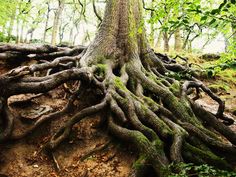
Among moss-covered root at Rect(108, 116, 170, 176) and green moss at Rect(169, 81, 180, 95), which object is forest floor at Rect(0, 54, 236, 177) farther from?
green moss at Rect(169, 81, 180, 95)

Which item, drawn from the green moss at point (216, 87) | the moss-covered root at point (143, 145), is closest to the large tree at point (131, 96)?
the moss-covered root at point (143, 145)

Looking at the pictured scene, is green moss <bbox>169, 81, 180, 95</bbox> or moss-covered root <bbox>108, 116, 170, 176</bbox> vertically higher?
green moss <bbox>169, 81, 180, 95</bbox>

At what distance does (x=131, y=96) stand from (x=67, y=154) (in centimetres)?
170

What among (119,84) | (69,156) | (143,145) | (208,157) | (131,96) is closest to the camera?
(143,145)

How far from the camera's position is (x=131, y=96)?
5.58 meters

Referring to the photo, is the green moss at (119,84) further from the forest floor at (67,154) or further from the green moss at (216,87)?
the green moss at (216,87)

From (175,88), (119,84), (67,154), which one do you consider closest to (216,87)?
(175,88)

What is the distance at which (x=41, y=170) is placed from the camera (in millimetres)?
4598

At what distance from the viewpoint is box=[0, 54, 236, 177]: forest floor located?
4.54 m

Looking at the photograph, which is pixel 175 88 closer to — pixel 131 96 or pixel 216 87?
pixel 131 96

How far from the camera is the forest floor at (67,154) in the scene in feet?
14.9

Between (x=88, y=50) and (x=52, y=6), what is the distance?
2658cm

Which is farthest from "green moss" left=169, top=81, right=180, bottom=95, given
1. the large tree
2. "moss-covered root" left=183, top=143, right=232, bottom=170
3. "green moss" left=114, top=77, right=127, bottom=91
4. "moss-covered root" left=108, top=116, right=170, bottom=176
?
"moss-covered root" left=108, top=116, right=170, bottom=176

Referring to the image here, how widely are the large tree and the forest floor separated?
23 cm
